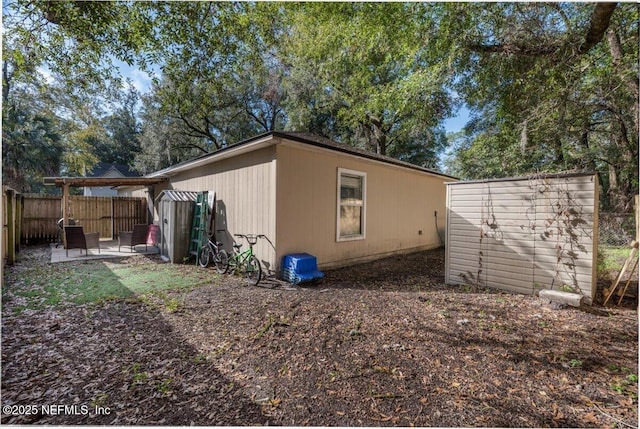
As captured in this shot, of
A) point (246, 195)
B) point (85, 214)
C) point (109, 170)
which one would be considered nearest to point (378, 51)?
point (246, 195)

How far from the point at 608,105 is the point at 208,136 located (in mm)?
18805

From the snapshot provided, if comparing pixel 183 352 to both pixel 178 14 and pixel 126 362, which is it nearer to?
pixel 126 362

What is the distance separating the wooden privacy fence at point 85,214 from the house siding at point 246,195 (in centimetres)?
611

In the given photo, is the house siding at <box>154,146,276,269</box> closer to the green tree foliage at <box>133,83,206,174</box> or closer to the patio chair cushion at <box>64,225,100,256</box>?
the patio chair cushion at <box>64,225,100,256</box>

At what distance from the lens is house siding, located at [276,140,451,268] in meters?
5.59

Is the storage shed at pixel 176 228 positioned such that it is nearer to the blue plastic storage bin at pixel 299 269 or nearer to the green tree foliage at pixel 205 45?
the green tree foliage at pixel 205 45

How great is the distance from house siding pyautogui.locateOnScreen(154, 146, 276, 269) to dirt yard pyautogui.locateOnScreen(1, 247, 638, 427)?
1707 millimetres

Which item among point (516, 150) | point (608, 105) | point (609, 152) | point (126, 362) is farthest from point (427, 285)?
point (609, 152)

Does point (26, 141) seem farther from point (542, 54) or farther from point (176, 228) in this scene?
point (542, 54)

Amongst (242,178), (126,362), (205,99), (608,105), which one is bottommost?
(126,362)

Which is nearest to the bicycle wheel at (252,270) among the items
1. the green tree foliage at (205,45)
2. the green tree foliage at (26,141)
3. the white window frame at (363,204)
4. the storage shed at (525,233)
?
the white window frame at (363,204)

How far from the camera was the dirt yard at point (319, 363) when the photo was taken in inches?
76.8

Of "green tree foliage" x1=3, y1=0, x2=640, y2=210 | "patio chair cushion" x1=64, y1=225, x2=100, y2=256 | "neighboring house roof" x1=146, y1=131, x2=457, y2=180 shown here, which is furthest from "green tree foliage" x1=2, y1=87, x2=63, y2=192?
"neighboring house roof" x1=146, y1=131, x2=457, y2=180

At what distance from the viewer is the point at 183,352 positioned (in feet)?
8.95
